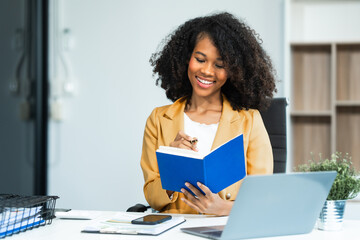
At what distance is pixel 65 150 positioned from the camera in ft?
11.8

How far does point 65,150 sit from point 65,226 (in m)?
2.30

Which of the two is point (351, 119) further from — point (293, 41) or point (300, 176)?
point (300, 176)

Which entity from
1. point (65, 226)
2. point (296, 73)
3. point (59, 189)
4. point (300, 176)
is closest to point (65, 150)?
point (59, 189)

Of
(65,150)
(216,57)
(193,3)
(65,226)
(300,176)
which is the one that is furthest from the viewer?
(65,150)

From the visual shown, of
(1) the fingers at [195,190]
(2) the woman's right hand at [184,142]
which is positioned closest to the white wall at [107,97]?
(2) the woman's right hand at [184,142]

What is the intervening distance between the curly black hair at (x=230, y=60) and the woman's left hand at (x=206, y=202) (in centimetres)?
48

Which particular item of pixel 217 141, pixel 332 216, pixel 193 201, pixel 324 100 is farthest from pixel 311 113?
pixel 332 216

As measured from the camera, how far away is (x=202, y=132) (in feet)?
6.20

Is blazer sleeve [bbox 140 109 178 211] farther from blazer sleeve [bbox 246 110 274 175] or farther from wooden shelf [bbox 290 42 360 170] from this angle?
wooden shelf [bbox 290 42 360 170]

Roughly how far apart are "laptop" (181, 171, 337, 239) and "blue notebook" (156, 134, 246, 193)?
0.19 m

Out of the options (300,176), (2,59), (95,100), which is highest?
(2,59)

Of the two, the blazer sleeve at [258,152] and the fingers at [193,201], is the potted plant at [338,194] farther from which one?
the blazer sleeve at [258,152]

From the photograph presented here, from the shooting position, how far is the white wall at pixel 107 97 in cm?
345

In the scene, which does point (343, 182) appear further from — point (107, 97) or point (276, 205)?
point (107, 97)
